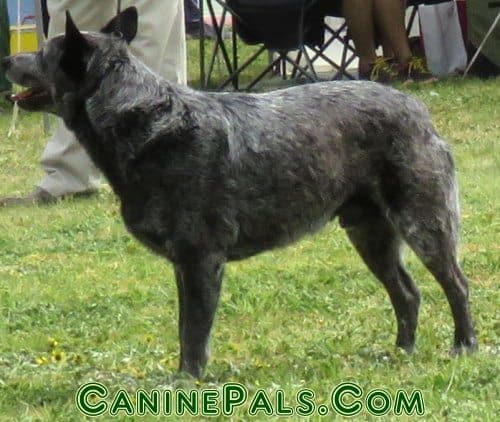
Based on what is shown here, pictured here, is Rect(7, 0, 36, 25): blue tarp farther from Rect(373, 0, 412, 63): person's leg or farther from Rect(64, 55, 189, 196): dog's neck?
Rect(64, 55, 189, 196): dog's neck

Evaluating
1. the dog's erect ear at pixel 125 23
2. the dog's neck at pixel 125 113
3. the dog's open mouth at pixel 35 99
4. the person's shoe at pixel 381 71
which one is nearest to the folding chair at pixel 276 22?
the person's shoe at pixel 381 71

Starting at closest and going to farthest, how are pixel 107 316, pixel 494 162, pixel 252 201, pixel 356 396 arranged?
pixel 356 396
pixel 252 201
pixel 107 316
pixel 494 162

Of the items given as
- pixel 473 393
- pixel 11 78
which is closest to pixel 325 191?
pixel 473 393

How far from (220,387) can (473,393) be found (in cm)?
89

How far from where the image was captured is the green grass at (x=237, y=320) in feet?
15.3

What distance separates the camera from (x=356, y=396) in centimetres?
443

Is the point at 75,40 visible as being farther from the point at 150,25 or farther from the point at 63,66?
the point at 150,25

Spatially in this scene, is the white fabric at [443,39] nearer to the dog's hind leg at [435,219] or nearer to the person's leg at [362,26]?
the person's leg at [362,26]

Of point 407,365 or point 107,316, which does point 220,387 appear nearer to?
point 407,365

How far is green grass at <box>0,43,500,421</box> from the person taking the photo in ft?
15.3

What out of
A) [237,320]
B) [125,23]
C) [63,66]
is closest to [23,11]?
[125,23]

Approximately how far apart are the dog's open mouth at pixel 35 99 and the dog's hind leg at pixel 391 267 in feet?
4.23

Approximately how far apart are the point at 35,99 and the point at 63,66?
248mm

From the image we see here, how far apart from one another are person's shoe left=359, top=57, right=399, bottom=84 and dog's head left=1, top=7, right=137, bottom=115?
798cm
